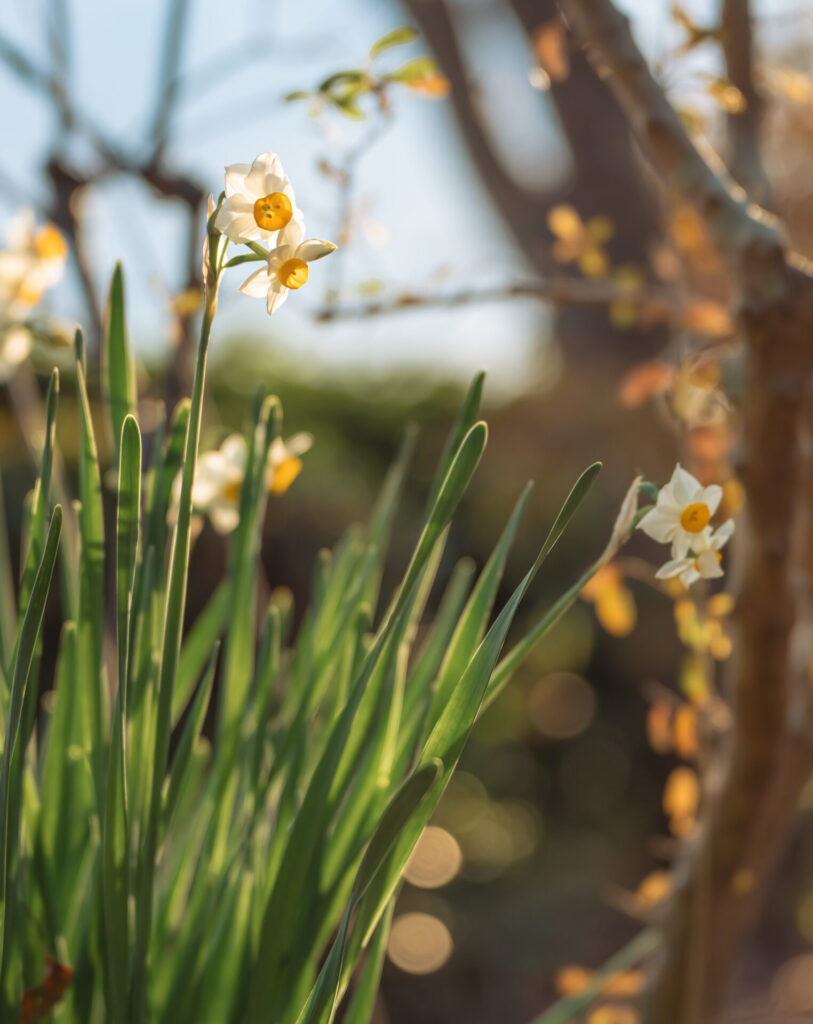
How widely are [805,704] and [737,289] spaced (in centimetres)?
31

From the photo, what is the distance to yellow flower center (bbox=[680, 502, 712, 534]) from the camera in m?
0.33

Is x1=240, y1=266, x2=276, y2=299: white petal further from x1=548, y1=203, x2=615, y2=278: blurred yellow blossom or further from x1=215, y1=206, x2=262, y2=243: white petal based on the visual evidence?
x1=548, y1=203, x2=615, y2=278: blurred yellow blossom

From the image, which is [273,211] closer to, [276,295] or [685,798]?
[276,295]

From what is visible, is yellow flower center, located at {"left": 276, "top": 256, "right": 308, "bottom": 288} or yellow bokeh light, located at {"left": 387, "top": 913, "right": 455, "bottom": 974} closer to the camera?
yellow flower center, located at {"left": 276, "top": 256, "right": 308, "bottom": 288}

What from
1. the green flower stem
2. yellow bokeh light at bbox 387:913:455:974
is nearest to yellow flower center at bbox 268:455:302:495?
the green flower stem

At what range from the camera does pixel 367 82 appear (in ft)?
1.93

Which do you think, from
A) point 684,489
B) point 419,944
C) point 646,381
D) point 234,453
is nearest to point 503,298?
point 646,381

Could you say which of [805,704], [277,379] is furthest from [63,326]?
[277,379]

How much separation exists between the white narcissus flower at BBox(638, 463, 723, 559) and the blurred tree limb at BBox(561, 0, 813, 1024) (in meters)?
0.21

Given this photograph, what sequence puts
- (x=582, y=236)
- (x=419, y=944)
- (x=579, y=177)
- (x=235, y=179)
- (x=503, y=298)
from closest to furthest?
(x=235, y=179) < (x=503, y=298) < (x=582, y=236) < (x=419, y=944) < (x=579, y=177)

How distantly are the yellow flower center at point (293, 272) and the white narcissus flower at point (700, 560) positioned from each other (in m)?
0.17

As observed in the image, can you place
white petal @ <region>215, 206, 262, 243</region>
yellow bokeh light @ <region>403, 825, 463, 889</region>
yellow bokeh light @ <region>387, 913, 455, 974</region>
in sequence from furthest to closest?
yellow bokeh light @ <region>403, 825, 463, 889</region> → yellow bokeh light @ <region>387, 913, 455, 974</region> → white petal @ <region>215, 206, 262, 243</region>

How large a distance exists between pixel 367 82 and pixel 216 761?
17.3 inches

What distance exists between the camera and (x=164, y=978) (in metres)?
0.43
